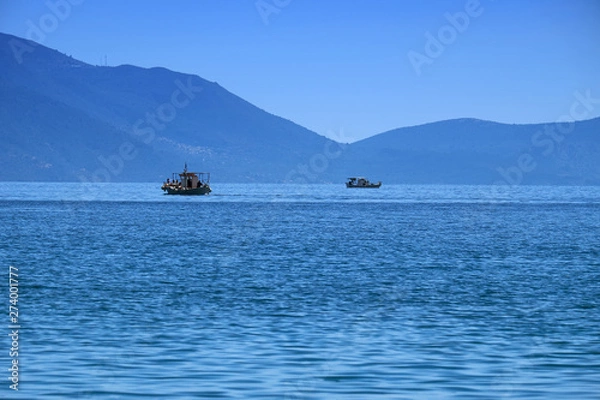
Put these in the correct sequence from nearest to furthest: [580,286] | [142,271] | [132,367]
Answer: [132,367]
[580,286]
[142,271]

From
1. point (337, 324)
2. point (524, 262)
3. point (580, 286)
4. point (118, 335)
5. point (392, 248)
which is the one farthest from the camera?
point (392, 248)

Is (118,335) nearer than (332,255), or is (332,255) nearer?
(118,335)

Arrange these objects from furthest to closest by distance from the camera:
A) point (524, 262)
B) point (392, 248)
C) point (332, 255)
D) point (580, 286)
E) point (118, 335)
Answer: point (392, 248)
point (332, 255)
point (524, 262)
point (580, 286)
point (118, 335)

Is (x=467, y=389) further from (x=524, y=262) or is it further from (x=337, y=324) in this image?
(x=524, y=262)

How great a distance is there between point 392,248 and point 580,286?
29.0 m

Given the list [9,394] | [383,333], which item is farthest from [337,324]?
[9,394]

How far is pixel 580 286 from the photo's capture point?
1857 inches

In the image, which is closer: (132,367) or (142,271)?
(132,367)

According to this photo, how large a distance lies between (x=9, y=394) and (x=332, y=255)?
149ft

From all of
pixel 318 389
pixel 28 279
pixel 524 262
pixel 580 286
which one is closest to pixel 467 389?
pixel 318 389

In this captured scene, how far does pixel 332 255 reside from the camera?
68.2 meters

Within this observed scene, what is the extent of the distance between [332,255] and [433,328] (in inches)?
1372

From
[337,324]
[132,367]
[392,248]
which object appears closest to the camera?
[132,367]

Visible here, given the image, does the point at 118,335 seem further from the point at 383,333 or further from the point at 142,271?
the point at 142,271
